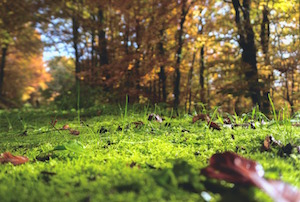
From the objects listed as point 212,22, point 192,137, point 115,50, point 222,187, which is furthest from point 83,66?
point 222,187

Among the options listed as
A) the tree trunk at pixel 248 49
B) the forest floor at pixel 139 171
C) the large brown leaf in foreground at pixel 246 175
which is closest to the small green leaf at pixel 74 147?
the forest floor at pixel 139 171

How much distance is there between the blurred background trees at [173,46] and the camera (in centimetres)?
581

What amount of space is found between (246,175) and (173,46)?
787 cm

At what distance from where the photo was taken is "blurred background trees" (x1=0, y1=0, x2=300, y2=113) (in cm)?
581

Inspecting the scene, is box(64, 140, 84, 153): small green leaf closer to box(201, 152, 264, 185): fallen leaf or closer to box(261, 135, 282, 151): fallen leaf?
box(201, 152, 264, 185): fallen leaf

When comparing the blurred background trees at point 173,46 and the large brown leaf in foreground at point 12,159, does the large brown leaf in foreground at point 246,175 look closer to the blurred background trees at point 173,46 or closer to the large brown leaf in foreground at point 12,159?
the large brown leaf in foreground at point 12,159

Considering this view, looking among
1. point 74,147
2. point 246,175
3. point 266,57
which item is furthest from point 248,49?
point 246,175

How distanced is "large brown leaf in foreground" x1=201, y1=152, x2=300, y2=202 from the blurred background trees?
1.86 m

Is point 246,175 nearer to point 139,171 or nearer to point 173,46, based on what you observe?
point 139,171

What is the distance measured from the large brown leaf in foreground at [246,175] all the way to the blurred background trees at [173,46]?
1.86m

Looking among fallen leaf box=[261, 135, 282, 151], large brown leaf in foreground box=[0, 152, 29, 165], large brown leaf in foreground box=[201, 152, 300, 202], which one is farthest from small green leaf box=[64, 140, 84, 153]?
fallen leaf box=[261, 135, 282, 151]

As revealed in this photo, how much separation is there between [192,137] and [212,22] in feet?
31.0

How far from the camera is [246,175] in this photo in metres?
0.70

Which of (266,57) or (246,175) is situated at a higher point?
(266,57)
